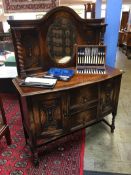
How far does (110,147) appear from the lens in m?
2.05

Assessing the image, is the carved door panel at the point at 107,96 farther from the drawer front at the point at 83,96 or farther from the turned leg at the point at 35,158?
the turned leg at the point at 35,158

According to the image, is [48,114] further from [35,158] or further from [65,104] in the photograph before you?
[35,158]

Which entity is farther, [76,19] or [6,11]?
[6,11]

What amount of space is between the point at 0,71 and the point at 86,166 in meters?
2.04

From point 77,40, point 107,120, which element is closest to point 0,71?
point 77,40

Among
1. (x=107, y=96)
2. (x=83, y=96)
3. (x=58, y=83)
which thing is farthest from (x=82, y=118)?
(x=58, y=83)

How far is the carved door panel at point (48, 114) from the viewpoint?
1519 mm

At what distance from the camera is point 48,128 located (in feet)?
5.51

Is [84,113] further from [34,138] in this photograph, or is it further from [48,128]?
[34,138]

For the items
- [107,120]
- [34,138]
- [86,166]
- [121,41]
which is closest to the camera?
[34,138]

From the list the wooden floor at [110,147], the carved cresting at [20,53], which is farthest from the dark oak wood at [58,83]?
the wooden floor at [110,147]

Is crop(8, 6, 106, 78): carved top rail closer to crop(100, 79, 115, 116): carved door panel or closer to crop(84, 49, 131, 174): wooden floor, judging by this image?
crop(100, 79, 115, 116): carved door panel

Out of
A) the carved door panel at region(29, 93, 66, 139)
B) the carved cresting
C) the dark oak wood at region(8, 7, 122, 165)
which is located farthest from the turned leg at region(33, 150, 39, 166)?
the carved cresting

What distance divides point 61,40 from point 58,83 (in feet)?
1.79
